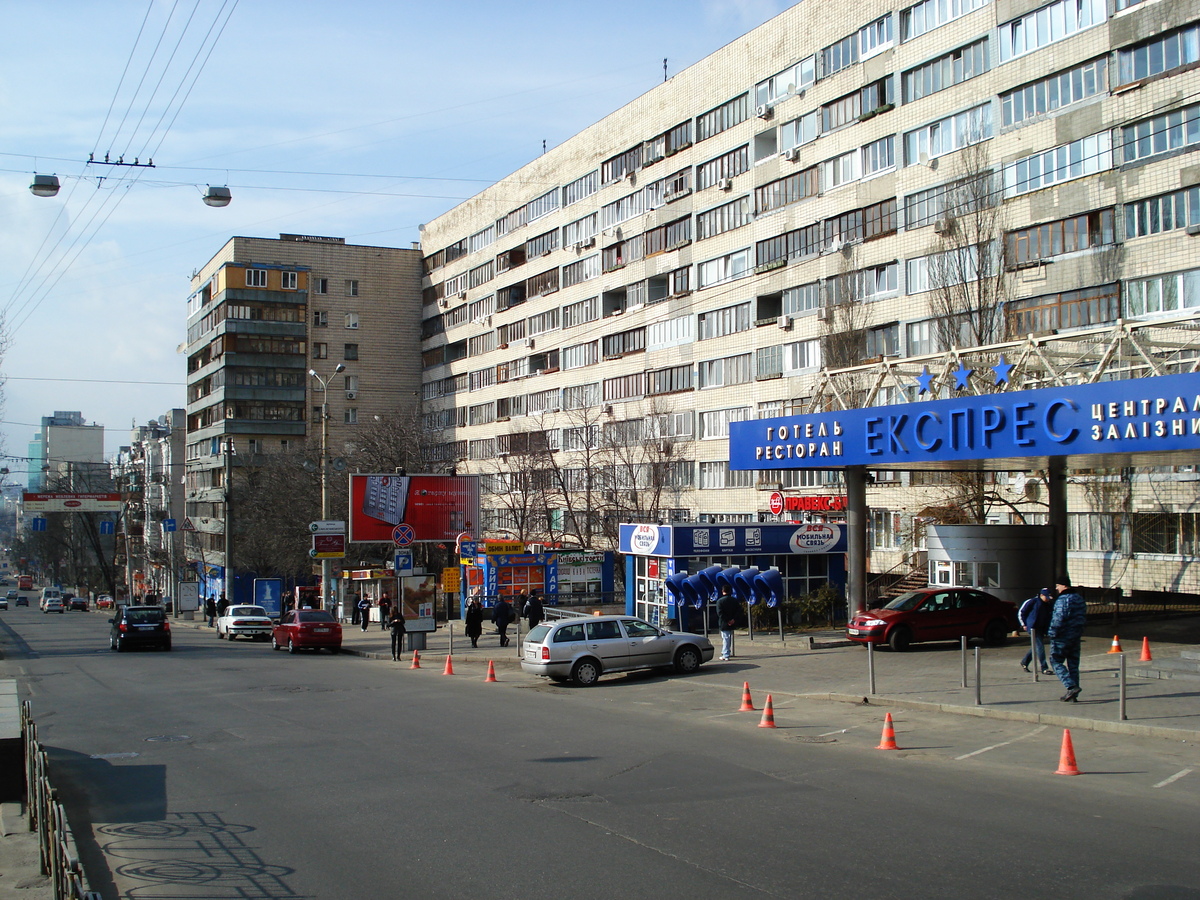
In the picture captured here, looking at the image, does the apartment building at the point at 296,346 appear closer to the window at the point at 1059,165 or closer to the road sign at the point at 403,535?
→ the road sign at the point at 403,535

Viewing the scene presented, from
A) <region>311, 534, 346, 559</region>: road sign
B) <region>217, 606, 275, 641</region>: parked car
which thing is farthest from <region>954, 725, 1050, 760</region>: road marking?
<region>217, 606, 275, 641</region>: parked car

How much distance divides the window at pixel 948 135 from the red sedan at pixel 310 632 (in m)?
27.4

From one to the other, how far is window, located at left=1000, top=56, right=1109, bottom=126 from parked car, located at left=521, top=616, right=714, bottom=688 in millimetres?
23665

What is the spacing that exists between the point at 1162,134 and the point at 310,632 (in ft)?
99.6

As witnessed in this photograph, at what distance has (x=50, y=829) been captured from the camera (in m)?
7.25

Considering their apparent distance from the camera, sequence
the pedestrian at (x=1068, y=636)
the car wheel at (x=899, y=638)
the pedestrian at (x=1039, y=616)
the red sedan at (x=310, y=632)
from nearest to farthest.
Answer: the pedestrian at (x=1068, y=636), the pedestrian at (x=1039, y=616), the car wheel at (x=899, y=638), the red sedan at (x=310, y=632)

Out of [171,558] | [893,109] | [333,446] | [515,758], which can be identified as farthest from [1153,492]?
[171,558]

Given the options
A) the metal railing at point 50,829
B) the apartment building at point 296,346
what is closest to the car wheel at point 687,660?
the metal railing at point 50,829

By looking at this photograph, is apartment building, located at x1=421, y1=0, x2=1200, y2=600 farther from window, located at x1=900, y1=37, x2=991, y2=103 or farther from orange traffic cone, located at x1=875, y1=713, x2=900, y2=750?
orange traffic cone, located at x1=875, y1=713, x2=900, y2=750

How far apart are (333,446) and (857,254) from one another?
50664 millimetres

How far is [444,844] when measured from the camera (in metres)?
8.60

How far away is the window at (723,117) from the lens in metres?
49.2

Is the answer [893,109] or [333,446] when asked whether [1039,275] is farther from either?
[333,446]

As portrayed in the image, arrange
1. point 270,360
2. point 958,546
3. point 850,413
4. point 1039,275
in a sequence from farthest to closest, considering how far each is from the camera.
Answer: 1. point 270,360
2. point 1039,275
3. point 958,546
4. point 850,413
